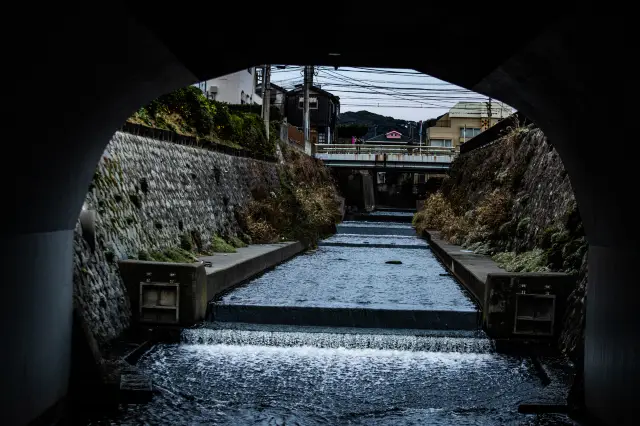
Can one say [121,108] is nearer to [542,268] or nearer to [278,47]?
[278,47]

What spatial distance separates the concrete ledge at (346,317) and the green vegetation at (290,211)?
11.3 metres

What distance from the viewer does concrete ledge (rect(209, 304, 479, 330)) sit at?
44.5 feet

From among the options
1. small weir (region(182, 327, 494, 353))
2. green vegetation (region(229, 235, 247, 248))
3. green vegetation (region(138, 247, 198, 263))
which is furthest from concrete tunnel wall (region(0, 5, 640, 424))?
green vegetation (region(229, 235, 247, 248))

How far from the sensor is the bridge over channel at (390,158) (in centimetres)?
5816

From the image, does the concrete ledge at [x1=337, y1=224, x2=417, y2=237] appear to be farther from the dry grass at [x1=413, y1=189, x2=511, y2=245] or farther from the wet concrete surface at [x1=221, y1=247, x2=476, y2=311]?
the wet concrete surface at [x1=221, y1=247, x2=476, y2=311]

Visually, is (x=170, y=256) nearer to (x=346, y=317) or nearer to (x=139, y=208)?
(x=139, y=208)

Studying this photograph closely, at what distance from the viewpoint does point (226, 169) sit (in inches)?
1012

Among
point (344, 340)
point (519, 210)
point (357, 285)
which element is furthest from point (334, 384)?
point (519, 210)

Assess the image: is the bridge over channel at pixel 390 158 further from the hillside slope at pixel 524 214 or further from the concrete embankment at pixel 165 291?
the concrete embankment at pixel 165 291

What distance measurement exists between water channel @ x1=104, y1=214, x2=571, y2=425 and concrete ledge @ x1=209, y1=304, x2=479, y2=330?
41mm

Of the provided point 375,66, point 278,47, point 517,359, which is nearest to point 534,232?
point 517,359

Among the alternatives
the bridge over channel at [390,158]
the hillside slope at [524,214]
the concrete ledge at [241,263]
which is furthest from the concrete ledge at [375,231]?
the bridge over channel at [390,158]

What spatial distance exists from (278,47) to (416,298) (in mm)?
9515

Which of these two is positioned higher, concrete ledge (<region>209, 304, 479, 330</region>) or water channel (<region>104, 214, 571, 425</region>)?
concrete ledge (<region>209, 304, 479, 330</region>)
